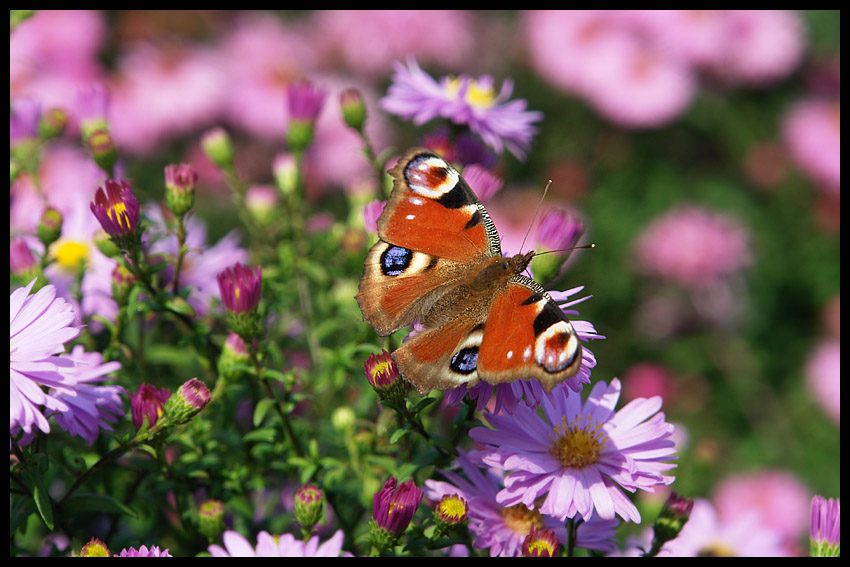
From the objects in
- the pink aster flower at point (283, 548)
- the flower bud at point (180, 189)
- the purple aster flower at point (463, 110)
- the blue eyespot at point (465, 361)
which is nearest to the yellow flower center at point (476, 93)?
the purple aster flower at point (463, 110)

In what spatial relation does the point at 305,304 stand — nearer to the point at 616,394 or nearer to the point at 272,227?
the point at 272,227

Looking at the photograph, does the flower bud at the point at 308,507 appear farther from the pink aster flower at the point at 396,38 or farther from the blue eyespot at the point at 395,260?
the pink aster flower at the point at 396,38

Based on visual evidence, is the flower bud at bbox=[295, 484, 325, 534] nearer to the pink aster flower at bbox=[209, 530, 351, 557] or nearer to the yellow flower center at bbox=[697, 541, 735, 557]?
the pink aster flower at bbox=[209, 530, 351, 557]

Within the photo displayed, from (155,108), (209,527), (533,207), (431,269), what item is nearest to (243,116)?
(155,108)

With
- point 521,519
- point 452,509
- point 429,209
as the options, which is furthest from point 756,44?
point 452,509

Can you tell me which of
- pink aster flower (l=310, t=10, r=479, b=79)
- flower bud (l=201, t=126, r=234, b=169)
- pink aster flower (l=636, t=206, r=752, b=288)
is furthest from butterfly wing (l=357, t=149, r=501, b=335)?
pink aster flower (l=310, t=10, r=479, b=79)
